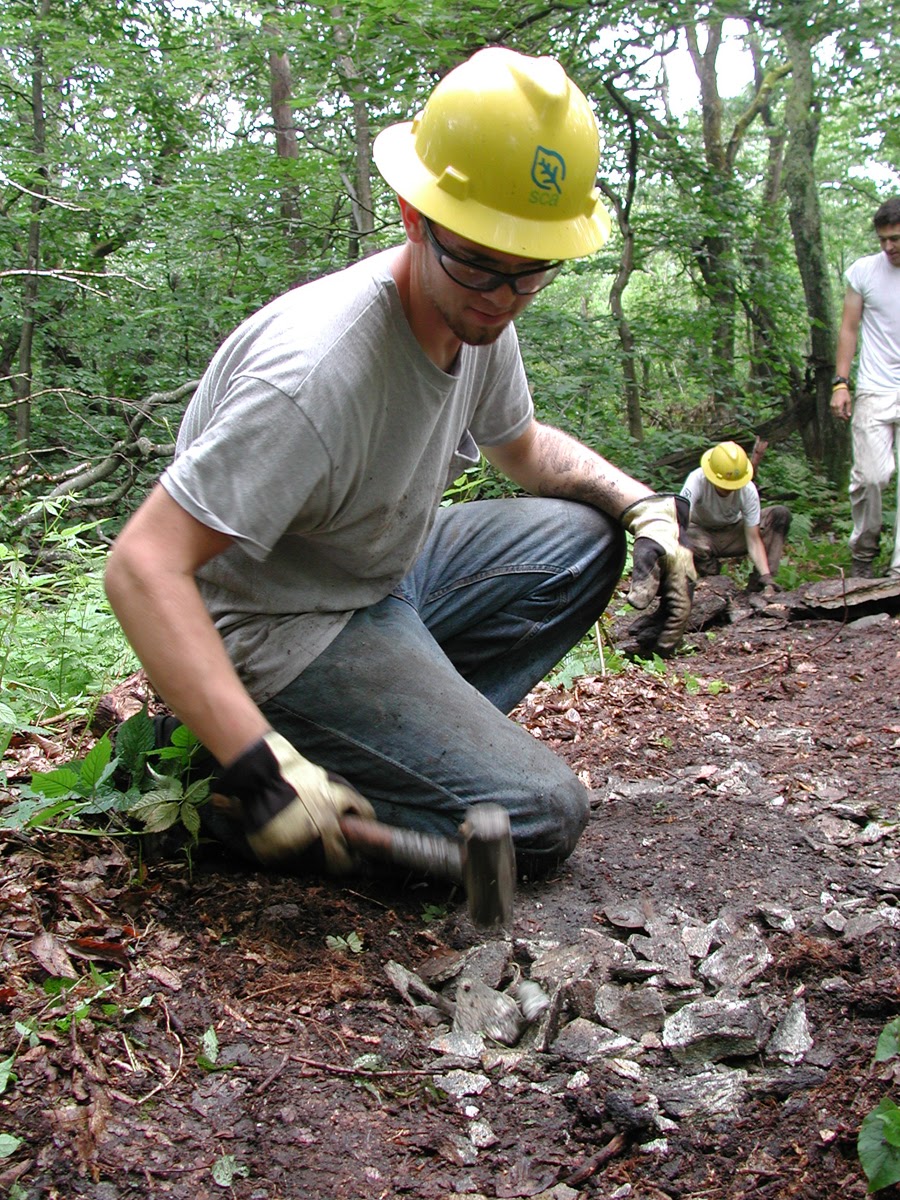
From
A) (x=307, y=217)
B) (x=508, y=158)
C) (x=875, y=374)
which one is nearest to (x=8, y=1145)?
(x=508, y=158)

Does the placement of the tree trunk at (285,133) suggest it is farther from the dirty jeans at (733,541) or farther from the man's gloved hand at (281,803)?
the man's gloved hand at (281,803)

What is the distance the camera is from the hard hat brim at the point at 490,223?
1799 mm

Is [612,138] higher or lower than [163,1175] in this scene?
higher

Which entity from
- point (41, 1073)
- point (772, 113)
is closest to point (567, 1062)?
point (41, 1073)

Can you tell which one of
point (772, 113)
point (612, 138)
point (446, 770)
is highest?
point (772, 113)

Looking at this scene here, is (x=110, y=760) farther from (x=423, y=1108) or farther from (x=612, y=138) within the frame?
(x=612, y=138)

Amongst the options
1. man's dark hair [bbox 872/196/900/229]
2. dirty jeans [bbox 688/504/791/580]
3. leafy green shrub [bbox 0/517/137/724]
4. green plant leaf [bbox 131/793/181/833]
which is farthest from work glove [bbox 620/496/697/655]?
dirty jeans [bbox 688/504/791/580]

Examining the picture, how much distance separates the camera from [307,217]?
859cm

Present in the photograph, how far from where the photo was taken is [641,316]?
974cm

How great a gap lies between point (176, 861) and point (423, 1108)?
84cm

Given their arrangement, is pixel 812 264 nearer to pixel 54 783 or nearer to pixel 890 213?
pixel 890 213

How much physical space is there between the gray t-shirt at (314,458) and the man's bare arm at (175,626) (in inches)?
2.6

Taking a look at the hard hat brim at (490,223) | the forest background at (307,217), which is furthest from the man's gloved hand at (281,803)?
the forest background at (307,217)

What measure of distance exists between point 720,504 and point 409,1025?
19.0 ft
